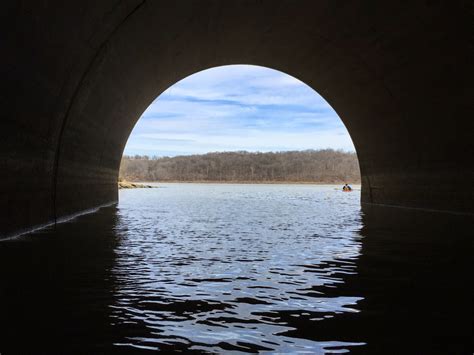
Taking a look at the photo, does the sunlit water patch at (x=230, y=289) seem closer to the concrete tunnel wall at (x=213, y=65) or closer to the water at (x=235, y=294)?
the water at (x=235, y=294)

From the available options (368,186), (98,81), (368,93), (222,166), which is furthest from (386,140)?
Answer: (222,166)

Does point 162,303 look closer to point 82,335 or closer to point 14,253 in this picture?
point 82,335

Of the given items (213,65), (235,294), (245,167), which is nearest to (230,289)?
(235,294)

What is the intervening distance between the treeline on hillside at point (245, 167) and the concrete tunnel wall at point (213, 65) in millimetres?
132506

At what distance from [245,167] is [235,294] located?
535 ft

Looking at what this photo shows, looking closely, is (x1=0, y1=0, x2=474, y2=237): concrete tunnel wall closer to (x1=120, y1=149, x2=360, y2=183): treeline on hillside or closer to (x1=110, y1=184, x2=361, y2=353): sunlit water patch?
(x1=110, y1=184, x2=361, y2=353): sunlit water patch

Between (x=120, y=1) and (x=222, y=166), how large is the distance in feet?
527

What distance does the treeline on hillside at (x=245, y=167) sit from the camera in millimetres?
→ 155875

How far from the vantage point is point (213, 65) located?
66.9 ft

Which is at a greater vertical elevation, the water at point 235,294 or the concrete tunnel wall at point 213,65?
the concrete tunnel wall at point 213,65

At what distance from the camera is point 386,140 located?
19.3 m

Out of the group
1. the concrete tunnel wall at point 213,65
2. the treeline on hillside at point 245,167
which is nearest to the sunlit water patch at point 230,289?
the concrete tunnel wall at point 213,65

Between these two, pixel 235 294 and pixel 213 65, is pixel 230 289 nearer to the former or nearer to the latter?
pixel 235 294

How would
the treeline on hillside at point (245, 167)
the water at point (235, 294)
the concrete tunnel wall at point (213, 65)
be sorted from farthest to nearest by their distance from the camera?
the treeline on hillside at point (245, 167), the concrete tunnel wall at point (213, 65), the water at point (235, 294)
